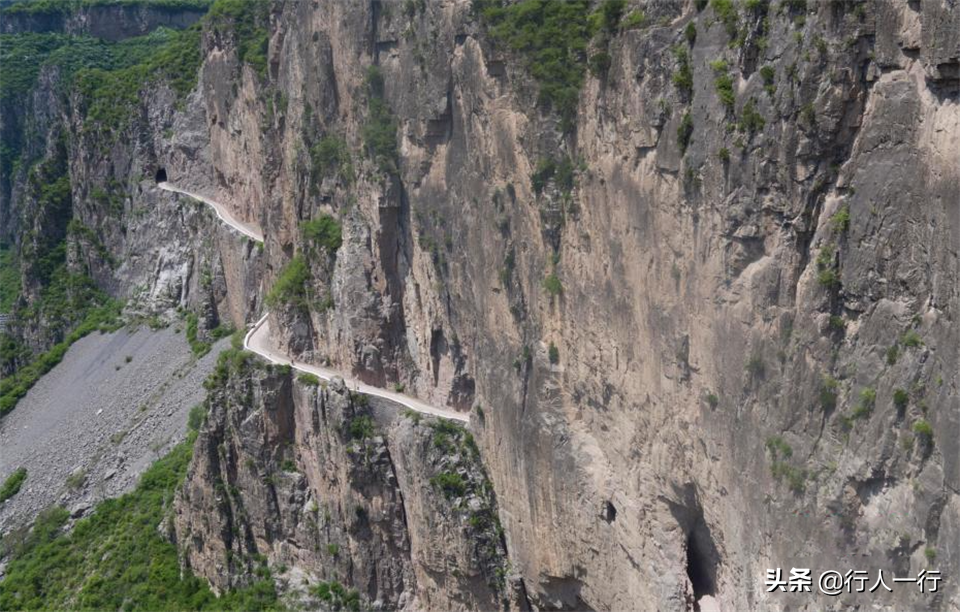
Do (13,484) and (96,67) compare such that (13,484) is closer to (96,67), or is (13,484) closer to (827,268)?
(96,67)

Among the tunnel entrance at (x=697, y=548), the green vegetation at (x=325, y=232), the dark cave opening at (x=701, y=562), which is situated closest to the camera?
the tunnel entrance at (x=697, y=548)

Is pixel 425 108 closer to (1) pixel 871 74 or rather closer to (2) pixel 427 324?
(2) pixel 427 324

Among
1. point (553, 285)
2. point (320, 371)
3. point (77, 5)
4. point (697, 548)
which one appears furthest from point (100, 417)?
point (77, 5)

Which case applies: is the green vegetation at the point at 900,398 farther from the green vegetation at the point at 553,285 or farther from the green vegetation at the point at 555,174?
the green vegetation at the point at 553,285

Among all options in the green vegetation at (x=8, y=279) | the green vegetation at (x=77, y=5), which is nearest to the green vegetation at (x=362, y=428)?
the green vegetation at (x=8, y=279)

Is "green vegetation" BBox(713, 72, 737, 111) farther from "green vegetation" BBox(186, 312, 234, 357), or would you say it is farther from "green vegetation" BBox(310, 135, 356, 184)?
"green vegetation" BBox(186, 312, 234, 357)

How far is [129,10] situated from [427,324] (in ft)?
259

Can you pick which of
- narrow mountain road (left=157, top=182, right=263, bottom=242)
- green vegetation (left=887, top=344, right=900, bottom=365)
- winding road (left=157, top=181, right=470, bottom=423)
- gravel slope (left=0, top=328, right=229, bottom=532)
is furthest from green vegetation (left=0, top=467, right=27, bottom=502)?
green vegetation (left=887, top=344, right=900, bottom=365)

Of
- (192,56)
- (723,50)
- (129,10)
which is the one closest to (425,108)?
(723,50)

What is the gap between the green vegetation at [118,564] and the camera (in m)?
49.6

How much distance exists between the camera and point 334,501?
44.7 metres

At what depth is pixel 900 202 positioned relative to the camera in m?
22.4

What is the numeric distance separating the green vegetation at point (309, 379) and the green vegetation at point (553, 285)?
1396cm

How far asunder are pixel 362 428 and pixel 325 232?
9022 millimetres
